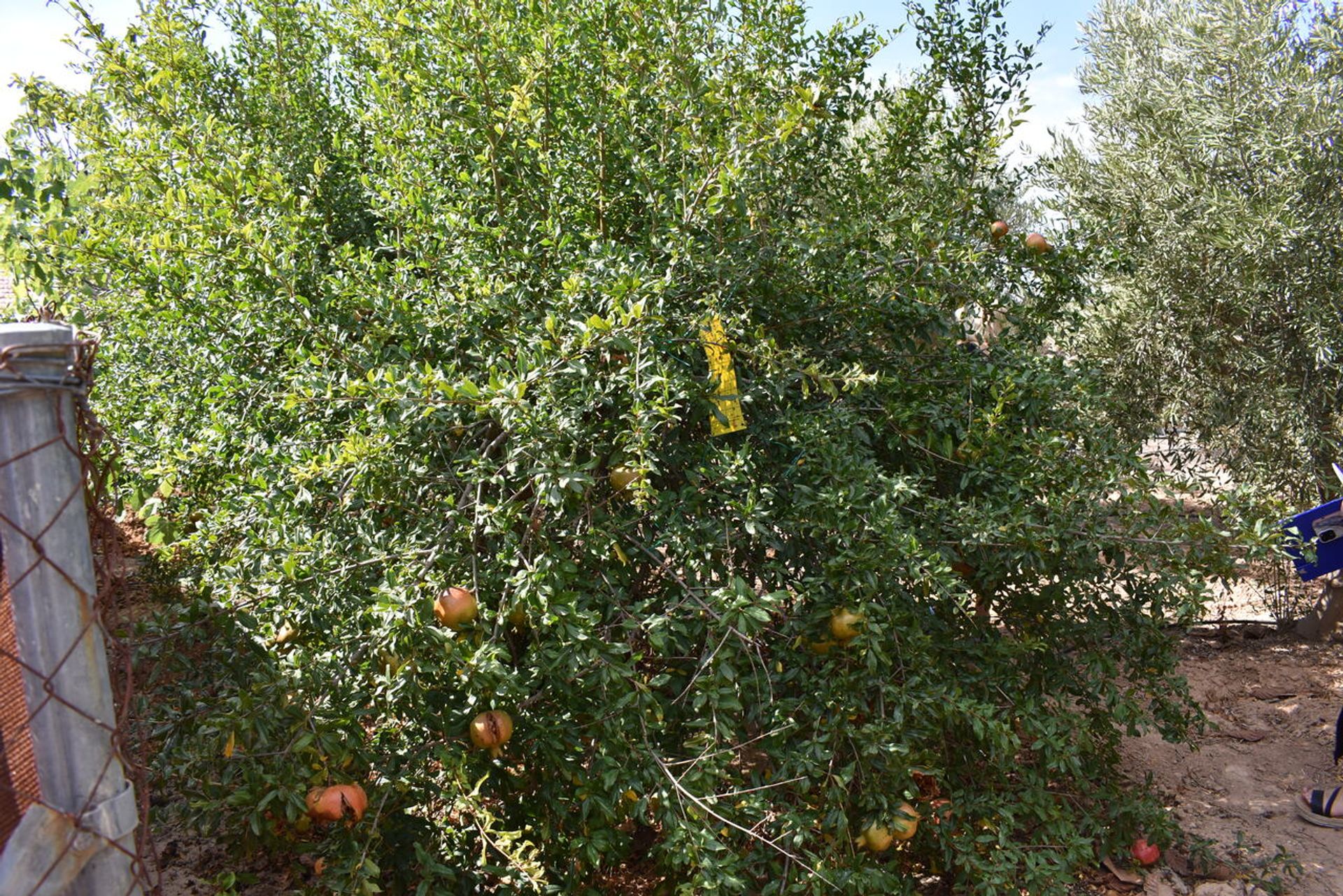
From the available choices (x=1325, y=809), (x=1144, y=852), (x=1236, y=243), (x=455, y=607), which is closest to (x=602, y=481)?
(x=455, y=607)

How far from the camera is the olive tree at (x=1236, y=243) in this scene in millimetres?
5578

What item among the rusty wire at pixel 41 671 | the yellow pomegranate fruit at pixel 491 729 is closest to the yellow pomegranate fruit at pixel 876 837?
the yellow pomegranate fruit at pixel 491 729

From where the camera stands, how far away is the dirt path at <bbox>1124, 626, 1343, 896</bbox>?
392cm

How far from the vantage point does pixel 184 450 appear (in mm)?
2904

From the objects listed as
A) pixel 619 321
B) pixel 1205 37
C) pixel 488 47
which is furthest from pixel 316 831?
pixel 1205 37

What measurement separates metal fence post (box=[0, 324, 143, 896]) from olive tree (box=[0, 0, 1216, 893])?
81cm


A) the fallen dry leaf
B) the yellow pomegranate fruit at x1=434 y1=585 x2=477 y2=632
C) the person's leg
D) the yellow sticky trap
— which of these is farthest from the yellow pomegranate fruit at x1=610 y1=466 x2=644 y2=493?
the person's leg

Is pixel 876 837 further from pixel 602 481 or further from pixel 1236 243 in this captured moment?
pixel 1236 243

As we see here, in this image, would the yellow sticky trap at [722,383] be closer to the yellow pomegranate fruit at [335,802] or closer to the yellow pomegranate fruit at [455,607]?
the yellow pomegranate fruit at [455,607]

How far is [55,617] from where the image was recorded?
4.85ft

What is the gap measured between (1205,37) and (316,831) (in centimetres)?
629

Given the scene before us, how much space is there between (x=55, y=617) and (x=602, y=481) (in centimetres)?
158

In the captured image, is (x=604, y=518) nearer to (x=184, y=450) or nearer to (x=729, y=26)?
(x=184, y=450)

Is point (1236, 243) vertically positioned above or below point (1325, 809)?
above
